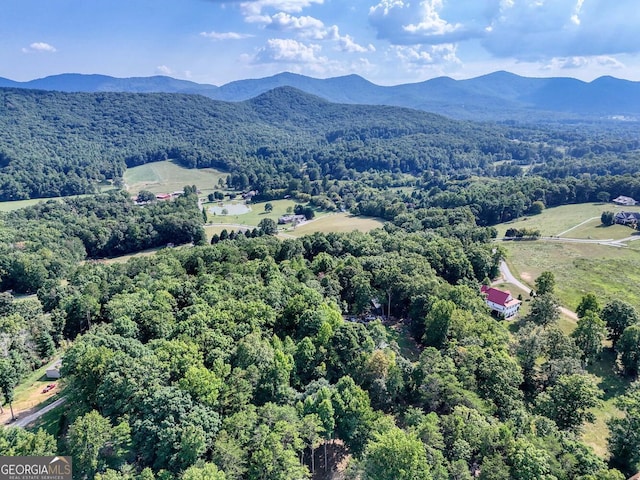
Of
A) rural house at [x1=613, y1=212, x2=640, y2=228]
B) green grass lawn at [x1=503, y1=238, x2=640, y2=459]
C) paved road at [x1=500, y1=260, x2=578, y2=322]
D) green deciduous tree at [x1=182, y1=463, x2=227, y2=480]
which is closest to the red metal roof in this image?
green grass lawn at [x1=503, y1=238, x2=640, y2=459]

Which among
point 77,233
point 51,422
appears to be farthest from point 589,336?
point 77,233

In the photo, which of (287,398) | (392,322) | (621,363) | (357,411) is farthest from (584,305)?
(287,398)

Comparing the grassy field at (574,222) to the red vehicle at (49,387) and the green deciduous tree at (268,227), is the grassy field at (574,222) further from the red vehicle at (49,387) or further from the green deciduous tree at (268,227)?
the red vehicle at (49,387)

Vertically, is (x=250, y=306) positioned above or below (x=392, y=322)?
above

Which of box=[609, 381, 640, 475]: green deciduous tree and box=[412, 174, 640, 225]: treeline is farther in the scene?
box=[412, 174, 640, 225]: treeline

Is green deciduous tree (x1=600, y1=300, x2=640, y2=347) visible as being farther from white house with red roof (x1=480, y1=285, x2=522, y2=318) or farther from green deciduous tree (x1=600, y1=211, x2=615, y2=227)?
green deciduous tree (x1=600, y1=211, x2=615, y2=227)

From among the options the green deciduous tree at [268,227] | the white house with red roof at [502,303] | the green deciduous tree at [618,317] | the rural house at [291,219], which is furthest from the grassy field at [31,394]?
the rural house at [291,219]

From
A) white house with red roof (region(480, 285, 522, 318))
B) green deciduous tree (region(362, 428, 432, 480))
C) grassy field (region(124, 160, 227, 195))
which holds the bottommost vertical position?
white house with red roof (region(480, 285, 522, 318))

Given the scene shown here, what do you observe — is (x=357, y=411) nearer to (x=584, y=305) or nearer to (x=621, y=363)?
(x=621, y=363)
